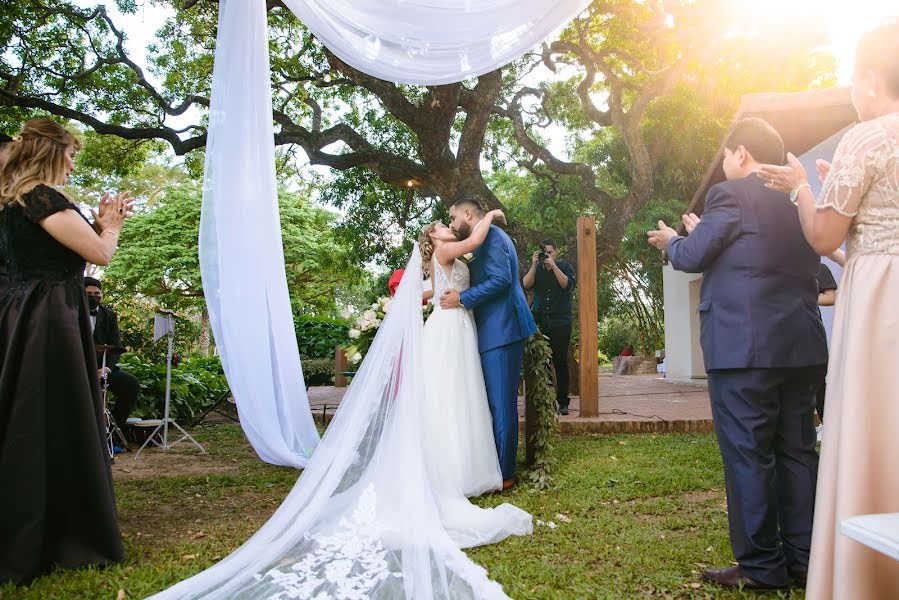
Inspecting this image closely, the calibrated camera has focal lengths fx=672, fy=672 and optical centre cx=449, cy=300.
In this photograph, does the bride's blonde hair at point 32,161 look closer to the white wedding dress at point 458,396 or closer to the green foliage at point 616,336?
the white wedding dress at point 458,396

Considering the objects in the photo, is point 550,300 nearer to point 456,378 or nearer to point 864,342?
point 456,378

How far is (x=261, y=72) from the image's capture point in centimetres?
393

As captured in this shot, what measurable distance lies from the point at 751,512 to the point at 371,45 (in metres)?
3.05

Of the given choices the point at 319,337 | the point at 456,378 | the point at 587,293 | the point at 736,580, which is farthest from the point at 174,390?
Answer: the point at 319,337

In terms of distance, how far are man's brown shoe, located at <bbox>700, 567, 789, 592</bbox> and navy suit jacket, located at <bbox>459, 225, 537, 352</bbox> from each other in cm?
→ 205

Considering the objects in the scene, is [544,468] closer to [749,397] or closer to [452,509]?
[452,509]

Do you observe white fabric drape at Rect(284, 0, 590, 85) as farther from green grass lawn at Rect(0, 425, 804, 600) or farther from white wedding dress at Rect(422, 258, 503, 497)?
green grass lawn at Rect(0, 425, 804, 600)

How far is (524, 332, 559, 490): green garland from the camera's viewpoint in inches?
194

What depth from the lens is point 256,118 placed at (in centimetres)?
394

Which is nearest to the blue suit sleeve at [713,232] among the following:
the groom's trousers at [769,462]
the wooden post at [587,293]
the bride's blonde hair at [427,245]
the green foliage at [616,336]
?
the groom's trousers at [769,462]

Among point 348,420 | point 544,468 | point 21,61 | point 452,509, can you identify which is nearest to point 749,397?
point 452,509

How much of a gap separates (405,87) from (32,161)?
33.8 ft

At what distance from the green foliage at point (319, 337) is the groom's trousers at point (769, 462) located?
15161 mm

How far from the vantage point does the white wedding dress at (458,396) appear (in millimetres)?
4164
